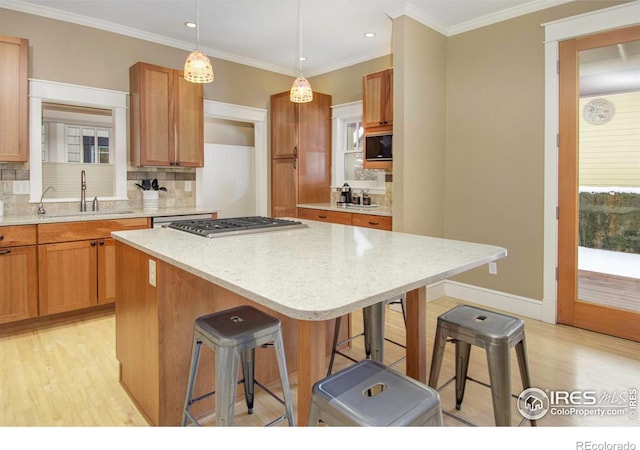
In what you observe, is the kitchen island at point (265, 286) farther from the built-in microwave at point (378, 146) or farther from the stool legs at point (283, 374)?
the built-in microwave at point (378, 146)

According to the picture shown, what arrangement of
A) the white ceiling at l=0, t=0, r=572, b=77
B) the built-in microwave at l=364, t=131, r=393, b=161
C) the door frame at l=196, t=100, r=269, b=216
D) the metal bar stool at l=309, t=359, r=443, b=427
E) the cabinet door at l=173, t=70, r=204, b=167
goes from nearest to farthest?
the metal bar stool at l=309, t=359, r=443, b=427, the white ceiling at l=0, t=0, r=572, b=77, the built-in microwave at l=364, t=131, r=393, b=161, the cabinet door at l=173, t=70, r=204, b=167, the door frame at l=196, t=100, r=269, b=216

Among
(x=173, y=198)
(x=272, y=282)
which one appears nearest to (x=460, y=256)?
(x=272, y=282)

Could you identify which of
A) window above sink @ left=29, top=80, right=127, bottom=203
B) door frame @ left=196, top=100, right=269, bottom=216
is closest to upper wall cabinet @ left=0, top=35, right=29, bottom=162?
window above sink @ left=29, top=80, right=127, bottom=203

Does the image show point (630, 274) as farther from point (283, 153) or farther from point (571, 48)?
point (283, 153)

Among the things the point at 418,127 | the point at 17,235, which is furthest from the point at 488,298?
the point at 17,235

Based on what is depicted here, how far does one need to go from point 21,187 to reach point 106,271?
109cm

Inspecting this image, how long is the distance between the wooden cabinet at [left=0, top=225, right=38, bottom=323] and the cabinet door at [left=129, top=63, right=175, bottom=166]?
1.27 meters

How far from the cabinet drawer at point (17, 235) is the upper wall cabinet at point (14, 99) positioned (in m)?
0.64

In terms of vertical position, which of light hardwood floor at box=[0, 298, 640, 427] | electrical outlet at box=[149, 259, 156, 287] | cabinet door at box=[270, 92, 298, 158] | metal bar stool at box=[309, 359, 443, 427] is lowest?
light hardwood floor at box=[0, 298, 640, 427]

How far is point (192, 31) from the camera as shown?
13.6 feet

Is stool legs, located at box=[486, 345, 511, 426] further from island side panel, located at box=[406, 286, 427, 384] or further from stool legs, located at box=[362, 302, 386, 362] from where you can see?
stool legs, located at box=[362, 302, 386, 362]

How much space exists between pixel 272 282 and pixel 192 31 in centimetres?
381

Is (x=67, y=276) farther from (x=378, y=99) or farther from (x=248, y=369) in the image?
(x=378, y=99)

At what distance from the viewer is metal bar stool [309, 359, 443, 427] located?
3.48 feet
